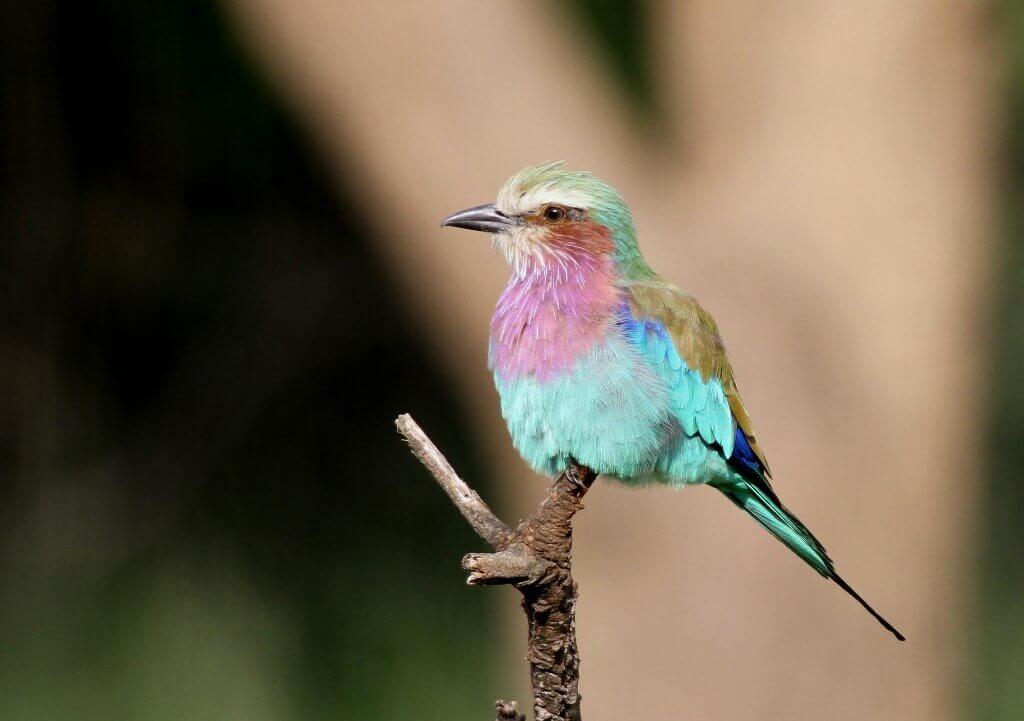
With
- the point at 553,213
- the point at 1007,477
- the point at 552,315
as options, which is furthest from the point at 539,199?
the point at 1007,477

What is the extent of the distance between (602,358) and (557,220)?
0.56 meters

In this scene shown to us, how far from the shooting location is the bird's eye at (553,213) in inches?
171

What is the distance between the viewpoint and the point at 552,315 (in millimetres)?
4129

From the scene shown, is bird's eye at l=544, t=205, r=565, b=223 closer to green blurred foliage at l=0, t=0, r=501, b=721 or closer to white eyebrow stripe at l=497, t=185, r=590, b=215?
white eyebrow stripe at l=497, t=185, r=590, b=215

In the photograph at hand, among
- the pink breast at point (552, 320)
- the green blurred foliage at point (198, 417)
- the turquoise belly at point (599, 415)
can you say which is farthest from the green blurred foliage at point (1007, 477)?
the turquoise belly at point (599, 415)

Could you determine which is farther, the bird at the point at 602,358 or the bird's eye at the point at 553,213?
the bird's eye at the point at 553,213

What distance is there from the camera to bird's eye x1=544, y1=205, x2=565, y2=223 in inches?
171

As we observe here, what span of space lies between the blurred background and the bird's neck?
238 cm

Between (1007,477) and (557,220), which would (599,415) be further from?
(1007,477)

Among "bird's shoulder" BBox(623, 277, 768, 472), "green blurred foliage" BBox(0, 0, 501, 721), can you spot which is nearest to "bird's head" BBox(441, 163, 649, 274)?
"bird's shoulder" BBox(623, 277, 768, 472)

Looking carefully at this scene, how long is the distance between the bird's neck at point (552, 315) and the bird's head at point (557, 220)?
26mm

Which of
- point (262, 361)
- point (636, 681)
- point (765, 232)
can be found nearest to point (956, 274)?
point (765, 232)

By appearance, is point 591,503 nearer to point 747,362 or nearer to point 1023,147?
point 747,362

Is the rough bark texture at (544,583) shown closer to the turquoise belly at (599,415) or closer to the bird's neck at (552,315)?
the turquoise belly at (599,415)
